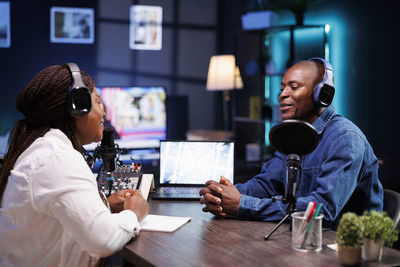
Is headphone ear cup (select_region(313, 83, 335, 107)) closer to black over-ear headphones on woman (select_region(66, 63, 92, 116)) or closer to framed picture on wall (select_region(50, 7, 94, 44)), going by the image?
black over-ear headphones on woman (select_region(66, 63, 92, 116))

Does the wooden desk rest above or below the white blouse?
below

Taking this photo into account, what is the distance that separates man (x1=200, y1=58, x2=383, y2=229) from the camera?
182 cm

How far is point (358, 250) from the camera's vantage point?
55.0 inches

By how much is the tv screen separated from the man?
2.51 metres

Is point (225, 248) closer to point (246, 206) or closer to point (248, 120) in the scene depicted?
point (246, 206)

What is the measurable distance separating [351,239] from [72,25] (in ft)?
17.1

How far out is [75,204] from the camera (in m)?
1.39

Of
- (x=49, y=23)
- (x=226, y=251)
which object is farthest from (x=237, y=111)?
(x=226, y=251)

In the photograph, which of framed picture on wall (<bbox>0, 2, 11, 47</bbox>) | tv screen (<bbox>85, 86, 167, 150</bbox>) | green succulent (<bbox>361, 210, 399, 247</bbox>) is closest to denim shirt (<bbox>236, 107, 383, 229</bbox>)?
green succulent (<bbox>361, 210, 399, 247</bbox>)

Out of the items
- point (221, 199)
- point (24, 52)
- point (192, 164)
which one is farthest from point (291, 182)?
point (24, 52)

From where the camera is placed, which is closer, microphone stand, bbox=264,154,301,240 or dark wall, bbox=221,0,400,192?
microphone stand, bbox=264,154,301,240

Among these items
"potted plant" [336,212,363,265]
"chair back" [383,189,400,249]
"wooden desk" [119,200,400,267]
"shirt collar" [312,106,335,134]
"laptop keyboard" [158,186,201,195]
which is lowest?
"laptop keyboard" [158,186,201,195]

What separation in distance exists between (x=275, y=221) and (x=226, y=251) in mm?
405

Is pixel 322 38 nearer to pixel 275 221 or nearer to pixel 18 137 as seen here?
pixel 275 221
